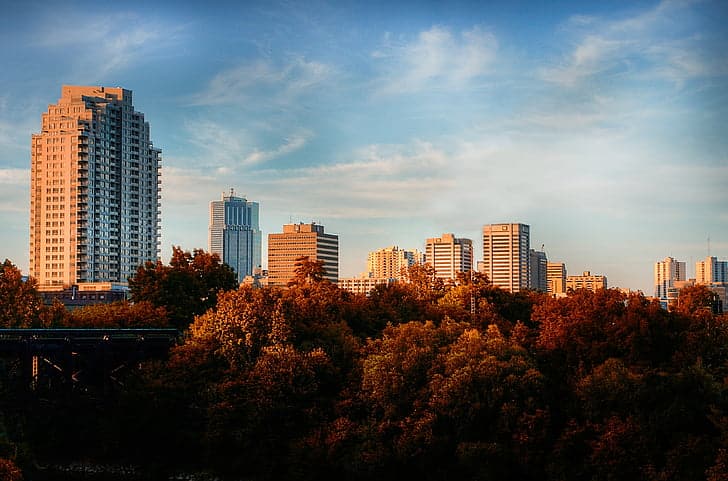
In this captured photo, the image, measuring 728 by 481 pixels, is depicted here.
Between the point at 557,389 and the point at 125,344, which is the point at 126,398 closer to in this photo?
the point at 125,344

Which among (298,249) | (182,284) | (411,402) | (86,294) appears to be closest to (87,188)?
(86,294)

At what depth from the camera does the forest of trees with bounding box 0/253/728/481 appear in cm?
3231

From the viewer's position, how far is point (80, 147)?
320ft

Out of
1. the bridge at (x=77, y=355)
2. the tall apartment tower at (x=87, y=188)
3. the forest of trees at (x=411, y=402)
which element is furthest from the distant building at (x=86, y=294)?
the forest of trees at (x=411, y=402)

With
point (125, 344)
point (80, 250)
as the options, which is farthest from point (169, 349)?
point (80, 250)

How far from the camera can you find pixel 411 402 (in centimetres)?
3509

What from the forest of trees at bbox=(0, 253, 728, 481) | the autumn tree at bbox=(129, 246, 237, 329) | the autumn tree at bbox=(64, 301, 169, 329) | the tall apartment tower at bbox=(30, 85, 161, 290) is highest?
the tall apartment tower at bbox=(30, 85, 161, 290)

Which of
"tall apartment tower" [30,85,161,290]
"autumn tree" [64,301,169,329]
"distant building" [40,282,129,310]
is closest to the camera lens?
"autumn tree" [64,301,169,329]

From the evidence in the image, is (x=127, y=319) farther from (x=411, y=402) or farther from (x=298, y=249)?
(x=298, y=249)

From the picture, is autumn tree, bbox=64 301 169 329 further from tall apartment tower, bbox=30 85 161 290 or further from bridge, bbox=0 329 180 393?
tall apartment tower, bbox=30 85 161 290

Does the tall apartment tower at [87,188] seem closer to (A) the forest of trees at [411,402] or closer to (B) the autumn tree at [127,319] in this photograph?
(B) the autumn tree at [127,319]

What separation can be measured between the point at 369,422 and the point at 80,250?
2751 inches

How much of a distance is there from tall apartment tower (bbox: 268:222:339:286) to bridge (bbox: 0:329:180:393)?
128m

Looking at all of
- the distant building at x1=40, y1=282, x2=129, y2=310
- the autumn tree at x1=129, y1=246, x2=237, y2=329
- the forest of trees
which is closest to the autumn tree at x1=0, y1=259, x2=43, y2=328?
the autumn tree at x1=129, y1=246, x2=237, y2=329
